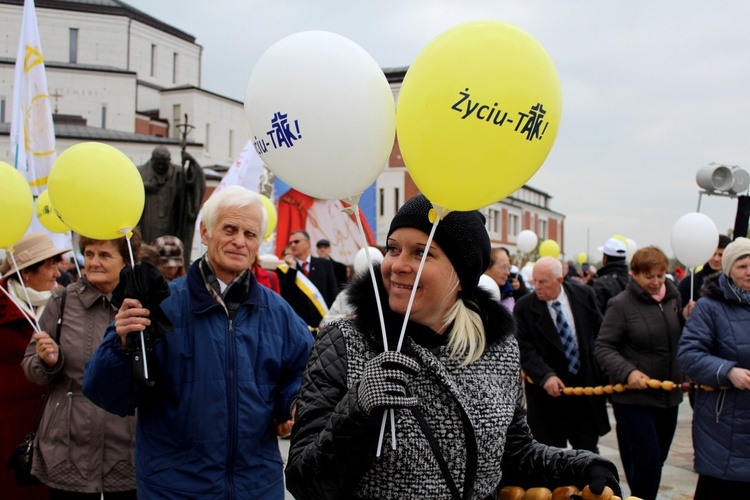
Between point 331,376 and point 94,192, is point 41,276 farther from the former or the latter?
point 331,376

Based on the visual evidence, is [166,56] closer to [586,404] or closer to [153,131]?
[153,131]

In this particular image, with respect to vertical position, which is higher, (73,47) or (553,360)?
(73,47)

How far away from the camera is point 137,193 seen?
11.6 ft

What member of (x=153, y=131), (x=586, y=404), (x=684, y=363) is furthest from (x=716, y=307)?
(x=153, y=131)

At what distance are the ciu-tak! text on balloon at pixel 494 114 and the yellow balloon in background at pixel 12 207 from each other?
3.17m

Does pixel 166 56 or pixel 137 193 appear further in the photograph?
pixel 166 56

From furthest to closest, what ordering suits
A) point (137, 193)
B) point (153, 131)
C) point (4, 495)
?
point (153, 131) < point (4, 495) < point (137, 193)

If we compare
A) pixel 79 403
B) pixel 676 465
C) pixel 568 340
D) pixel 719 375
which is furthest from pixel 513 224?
pixel 79 403

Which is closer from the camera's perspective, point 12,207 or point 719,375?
point 12,207

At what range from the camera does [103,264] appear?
12.9 feet

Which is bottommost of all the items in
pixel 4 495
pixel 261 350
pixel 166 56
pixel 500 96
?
pixel 4 495

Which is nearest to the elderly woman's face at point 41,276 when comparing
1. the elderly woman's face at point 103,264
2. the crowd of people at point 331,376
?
the crowd of people at point 331,376

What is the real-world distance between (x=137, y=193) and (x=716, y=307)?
384 cm

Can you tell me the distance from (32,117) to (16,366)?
434 cm
